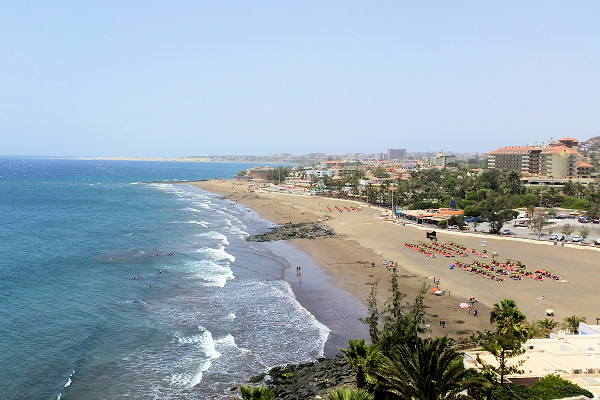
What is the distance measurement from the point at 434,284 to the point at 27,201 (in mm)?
95621

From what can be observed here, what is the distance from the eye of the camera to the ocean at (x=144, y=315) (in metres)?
23.5

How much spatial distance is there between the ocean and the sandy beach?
5426 millimetres

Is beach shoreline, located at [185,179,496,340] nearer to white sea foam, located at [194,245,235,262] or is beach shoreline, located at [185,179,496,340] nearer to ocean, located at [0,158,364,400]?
ocean, located at [0,158,364,400]

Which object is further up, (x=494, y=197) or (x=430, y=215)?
(x=494, y=197)

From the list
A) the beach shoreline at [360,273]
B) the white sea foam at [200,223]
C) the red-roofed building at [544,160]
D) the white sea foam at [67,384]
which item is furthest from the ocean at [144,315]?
the red-roofed building at [544,160]

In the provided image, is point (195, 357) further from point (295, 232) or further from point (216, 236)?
point (295, 232)

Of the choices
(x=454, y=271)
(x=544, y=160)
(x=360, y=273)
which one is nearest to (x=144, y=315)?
(x=360, y=273)

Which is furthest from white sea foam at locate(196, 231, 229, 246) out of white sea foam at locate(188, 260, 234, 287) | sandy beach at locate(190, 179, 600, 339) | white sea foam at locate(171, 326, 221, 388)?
white sea foam at locate(171, 326, 221, 388)

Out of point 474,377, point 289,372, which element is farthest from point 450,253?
point 474,377

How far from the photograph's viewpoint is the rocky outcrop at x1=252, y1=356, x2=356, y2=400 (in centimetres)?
2134

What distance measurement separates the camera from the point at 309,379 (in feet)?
74.9

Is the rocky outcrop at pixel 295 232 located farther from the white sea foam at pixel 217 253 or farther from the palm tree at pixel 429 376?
the palm tree at pixel 429 376

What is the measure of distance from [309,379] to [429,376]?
1051cm

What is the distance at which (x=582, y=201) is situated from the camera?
7956cm
